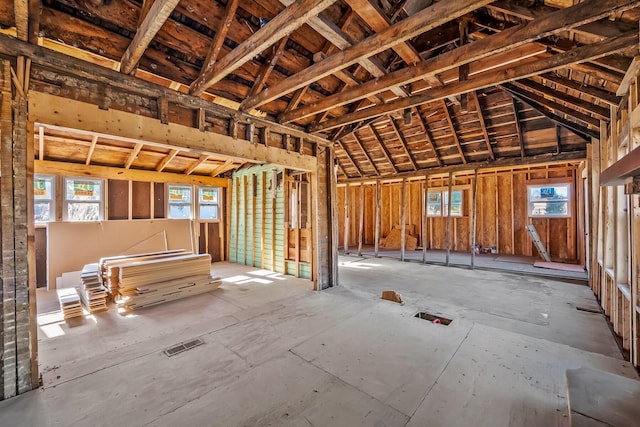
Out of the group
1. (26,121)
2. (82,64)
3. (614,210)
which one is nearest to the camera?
(26,121)

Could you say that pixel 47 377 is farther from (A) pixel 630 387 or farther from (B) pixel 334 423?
(A) pixel 630 387

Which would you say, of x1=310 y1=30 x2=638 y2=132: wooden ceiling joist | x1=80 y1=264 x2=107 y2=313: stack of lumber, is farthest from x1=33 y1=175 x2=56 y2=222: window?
x1=310 y1=30 x2=638 y2=132: wooden ceiling joist

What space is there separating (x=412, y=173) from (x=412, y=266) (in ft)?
10.5

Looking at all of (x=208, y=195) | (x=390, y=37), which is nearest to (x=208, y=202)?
(x=208, y=195)

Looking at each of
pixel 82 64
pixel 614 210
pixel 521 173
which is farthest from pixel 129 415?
pixel 521 173

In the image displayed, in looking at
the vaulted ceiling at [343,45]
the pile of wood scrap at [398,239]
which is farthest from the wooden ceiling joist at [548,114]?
the pile of wood scrap at [398,239]

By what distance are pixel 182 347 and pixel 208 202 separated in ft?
20.4

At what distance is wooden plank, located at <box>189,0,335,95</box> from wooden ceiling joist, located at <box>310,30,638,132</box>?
217 cm

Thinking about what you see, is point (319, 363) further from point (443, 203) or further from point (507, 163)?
point (443, 203)

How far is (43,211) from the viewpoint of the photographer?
232 inches

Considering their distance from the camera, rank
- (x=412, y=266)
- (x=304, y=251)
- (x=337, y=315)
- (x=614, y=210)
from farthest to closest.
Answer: (x=412, y=266), (x=304, y=251), (x=337, y=315), (x=614, y=210)

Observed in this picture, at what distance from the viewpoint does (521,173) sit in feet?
30.8

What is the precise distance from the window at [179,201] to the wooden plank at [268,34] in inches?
219

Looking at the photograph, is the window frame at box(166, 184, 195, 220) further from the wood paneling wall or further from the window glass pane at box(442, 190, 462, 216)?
the window glass pane at box(442, 190, 462, 216)
